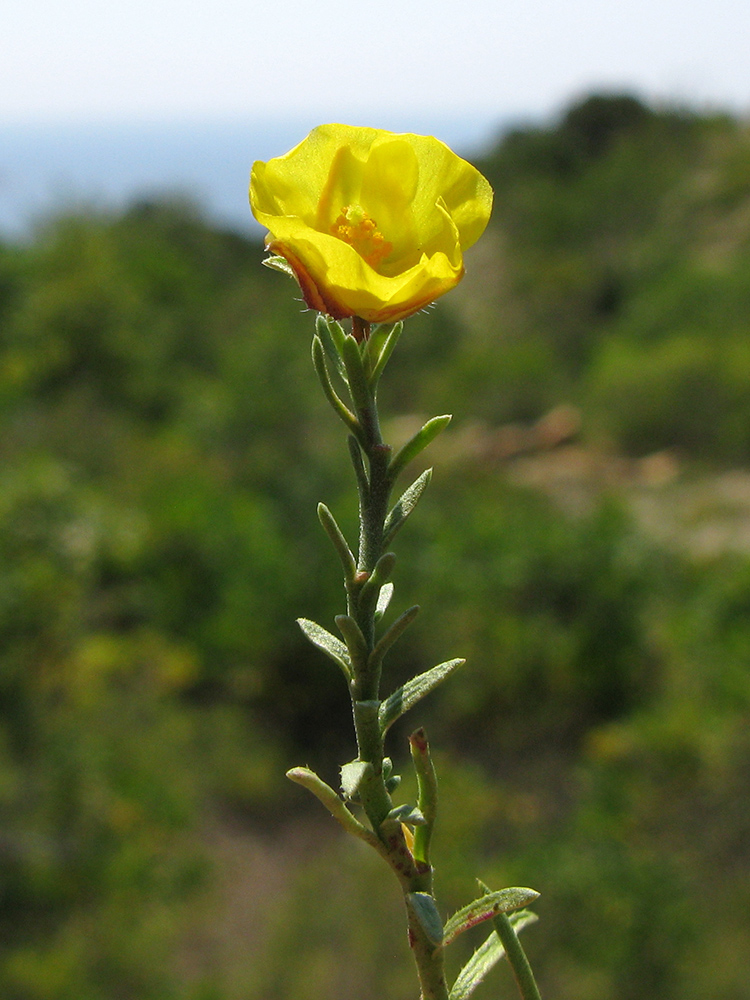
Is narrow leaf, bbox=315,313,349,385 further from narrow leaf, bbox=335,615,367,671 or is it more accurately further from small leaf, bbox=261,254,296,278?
narrow leaf, bbox=335,615,367,671

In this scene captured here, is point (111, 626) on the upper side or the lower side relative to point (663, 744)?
upper

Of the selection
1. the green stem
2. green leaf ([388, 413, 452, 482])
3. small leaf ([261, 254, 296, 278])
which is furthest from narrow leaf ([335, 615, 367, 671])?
small leaf ([261, 254, 296, 278])

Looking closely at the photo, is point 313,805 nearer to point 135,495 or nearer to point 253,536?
point 253,536

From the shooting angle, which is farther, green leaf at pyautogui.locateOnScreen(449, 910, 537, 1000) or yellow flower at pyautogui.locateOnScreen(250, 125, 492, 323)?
yellow flower at pyautogui.locateOnScreen(250, 125, 492, 323)

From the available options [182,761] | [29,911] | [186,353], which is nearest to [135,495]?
[182,761]

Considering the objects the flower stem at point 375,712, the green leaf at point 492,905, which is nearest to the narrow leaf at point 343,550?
the flower stem at point 375,712

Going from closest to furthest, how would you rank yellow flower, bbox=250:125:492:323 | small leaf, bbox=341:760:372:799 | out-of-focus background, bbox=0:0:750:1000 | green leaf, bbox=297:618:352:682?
1. small leaf, bbox=341:760:372:799
2. green leaf, bbox=297:618:352:682
3. yellow flower, bbox=250:125:492:323
4. out-of-focus background, bbox=0:0:750:1000
